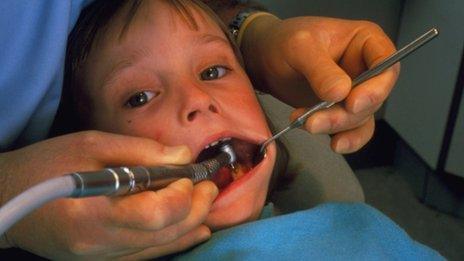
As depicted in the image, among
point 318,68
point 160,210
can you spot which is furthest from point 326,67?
point 160,210

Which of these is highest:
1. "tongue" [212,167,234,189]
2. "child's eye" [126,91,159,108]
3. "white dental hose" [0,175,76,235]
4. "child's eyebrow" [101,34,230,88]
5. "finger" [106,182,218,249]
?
"white dental hose" [0,175,76,235]

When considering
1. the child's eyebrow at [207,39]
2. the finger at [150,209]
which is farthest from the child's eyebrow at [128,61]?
the finger at [150,209]

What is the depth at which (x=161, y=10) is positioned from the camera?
2.84ft

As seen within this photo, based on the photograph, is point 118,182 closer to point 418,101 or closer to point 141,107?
point 141,107

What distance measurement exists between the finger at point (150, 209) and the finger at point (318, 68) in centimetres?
26

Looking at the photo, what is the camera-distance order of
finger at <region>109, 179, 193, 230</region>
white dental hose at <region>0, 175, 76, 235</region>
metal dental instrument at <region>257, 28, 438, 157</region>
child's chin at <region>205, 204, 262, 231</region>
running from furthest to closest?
1. child's chin at <region>205, 204, 262, 231</region>
2. metal dental instrument at <region>257, 28, 438, 157</region>
3. finger at <region>109, 179, 193, 230</region>
4. white dental hose at <region>0, 175, 76, 235</region>

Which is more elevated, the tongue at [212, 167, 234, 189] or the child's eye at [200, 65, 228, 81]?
the child's eye at [200, 65, 228, 81]

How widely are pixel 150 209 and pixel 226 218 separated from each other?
30 centimetres

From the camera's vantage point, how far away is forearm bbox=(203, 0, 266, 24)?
111 cm

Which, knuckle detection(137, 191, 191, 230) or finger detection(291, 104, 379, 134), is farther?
finger detection(291, 104, 379, 134)

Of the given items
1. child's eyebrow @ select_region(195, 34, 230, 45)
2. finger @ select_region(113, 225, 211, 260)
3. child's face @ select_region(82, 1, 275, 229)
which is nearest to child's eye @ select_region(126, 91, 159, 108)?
child's face @ select_region(82, 1, 275, 229)

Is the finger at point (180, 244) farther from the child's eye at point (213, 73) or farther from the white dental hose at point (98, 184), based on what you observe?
the child's eye at point (213, 73)

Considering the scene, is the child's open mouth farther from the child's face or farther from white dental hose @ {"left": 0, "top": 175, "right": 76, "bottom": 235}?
white dental hose @ {"left": 0, "top": 175, "right": 76, "bottom": 235}

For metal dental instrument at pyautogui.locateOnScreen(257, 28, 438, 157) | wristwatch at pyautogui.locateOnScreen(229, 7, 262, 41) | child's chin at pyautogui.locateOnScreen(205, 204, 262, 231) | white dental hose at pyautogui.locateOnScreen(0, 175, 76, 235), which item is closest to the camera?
white dental hose at pyautogui.locateOnScreen(0, 175, 76, 235)
